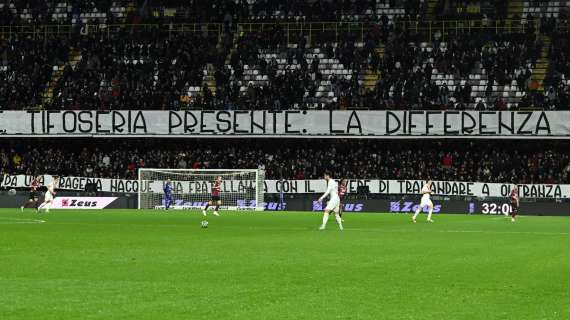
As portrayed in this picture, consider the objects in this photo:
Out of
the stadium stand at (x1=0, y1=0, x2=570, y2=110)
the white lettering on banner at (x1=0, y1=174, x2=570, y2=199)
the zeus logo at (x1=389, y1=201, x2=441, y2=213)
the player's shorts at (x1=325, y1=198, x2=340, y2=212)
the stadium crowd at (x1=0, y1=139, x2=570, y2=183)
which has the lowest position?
the zeus logo at (x1=389, y1=201, x2=441, y2=213)

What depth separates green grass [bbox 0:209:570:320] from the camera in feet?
46.5

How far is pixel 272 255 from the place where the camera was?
23719 millimetres

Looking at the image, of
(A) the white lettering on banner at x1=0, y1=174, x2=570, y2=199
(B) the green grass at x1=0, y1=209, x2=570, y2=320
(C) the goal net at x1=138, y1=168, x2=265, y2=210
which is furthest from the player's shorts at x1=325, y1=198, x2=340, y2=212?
(A) the white lettering on banner at x1=0, y1=174, x2=570, y2=199

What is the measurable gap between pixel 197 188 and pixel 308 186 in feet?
20.9

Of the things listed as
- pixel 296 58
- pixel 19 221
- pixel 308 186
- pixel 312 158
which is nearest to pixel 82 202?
pixel 308 186

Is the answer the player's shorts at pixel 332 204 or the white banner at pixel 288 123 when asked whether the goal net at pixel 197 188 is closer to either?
the white banner at pixel 288 123

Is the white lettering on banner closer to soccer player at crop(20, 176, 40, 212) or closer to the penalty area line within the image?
soccer player at crop(20, 176, 40, 212)

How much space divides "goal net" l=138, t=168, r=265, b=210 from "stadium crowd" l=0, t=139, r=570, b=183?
157 cm

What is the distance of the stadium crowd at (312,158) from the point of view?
190 feet

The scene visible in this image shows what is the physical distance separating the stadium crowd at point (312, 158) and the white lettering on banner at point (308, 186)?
1.30ft

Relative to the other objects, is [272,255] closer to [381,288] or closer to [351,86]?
[381,288]

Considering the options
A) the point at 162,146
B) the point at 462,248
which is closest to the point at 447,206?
the point at 162,146

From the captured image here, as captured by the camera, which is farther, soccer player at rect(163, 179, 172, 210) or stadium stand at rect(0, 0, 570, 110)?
stadium stand at rect(0, 0, 570, 110)

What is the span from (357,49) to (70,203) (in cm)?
1955
